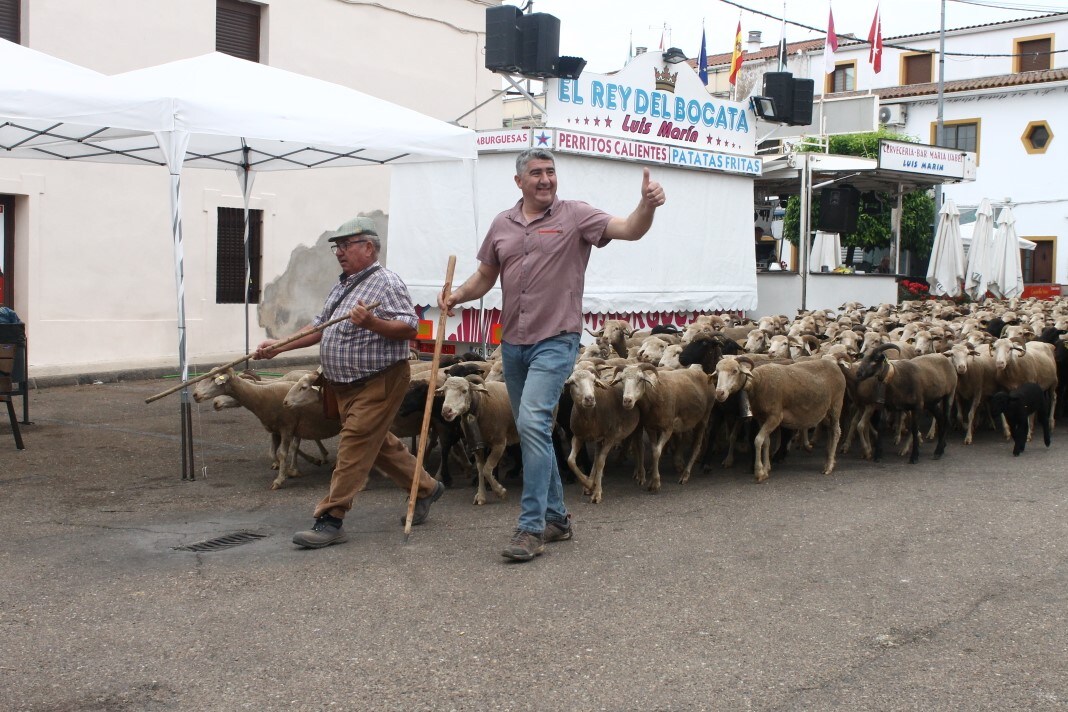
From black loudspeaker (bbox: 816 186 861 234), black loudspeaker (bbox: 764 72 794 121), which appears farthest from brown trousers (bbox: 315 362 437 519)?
black loudspeaker (bbox: 816 186 861 234)

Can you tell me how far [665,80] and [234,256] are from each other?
26.7 feet

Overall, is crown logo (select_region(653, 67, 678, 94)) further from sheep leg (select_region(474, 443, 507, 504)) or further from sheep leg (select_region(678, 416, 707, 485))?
sheep leg (select_region(474, 443, 507, 504))

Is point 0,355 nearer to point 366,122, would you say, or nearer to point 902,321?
point 366,122

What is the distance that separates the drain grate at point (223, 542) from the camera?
6.14 metres

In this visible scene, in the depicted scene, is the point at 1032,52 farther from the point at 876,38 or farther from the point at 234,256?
the point at 234,256

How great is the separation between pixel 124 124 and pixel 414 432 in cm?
294

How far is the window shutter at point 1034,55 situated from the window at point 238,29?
39228 mm

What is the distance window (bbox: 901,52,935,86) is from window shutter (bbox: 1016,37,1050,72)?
370 centimetres

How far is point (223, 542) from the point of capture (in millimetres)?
6293

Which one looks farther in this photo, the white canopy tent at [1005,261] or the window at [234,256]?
the white canopy tent at [1005,261]

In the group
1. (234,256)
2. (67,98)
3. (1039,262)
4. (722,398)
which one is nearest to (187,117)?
(67,98)

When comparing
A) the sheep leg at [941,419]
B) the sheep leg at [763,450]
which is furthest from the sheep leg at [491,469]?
the sheep leg at [941,419]

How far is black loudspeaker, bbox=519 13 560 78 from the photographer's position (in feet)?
38.2

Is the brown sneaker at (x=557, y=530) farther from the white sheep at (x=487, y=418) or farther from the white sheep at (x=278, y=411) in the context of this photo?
the white sheep at (x=278, y=411)
